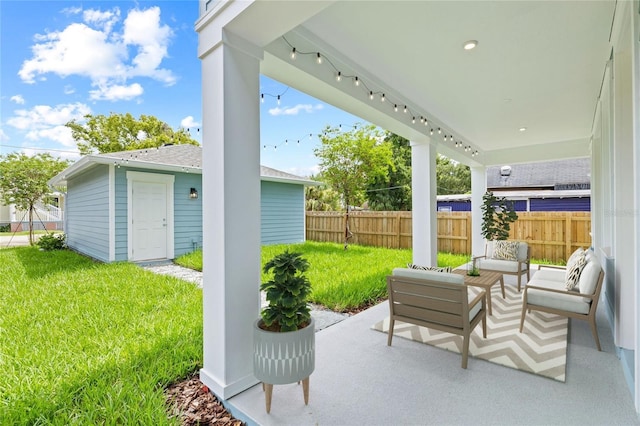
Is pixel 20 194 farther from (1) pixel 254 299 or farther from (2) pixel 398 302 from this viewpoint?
(2) pixel 398 302

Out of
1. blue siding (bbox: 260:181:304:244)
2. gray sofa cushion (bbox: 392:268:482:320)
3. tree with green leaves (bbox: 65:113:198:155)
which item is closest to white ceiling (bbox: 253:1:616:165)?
gray sofa cushion (bbox: 392:268:482:320)

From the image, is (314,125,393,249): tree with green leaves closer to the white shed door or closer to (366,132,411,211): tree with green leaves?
the white shed door

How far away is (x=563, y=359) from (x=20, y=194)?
49.9ft

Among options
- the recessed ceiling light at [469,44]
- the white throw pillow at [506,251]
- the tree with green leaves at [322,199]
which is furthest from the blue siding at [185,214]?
the tree with green leaves at [322,199]

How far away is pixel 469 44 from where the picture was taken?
302 cm

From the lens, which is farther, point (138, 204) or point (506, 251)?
point (138, 204)

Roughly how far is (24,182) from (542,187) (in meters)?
22.3

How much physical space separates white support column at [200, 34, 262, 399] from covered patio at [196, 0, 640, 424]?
0.01m

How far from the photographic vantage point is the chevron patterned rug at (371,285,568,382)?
8.19 ft

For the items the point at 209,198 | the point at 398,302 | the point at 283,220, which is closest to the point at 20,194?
the point at 283,220

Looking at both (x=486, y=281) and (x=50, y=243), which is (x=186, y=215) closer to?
(x=50, y=243)

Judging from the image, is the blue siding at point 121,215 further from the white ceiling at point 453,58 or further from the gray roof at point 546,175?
the gray roof at point 546,175

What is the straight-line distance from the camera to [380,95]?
3.89 meters

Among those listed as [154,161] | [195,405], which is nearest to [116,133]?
[154,161]
